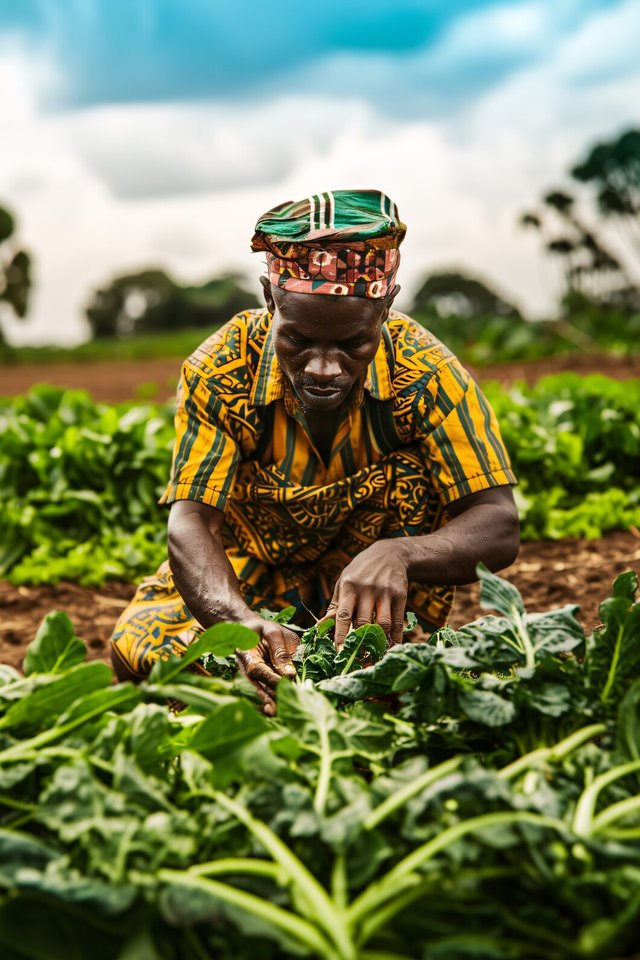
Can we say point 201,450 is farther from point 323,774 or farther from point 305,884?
point 305,884

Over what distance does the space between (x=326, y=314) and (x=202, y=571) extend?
67cm

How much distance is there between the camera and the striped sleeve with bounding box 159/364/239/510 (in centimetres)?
261

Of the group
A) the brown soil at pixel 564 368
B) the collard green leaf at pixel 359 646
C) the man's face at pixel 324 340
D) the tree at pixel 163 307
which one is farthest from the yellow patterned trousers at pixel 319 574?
the tree at pixel 163 307

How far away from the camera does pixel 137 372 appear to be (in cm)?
2042

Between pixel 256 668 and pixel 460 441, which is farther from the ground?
pixel 460 441

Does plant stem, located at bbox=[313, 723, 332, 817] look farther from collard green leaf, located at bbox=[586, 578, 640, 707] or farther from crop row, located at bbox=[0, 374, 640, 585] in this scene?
crop row, located at bbox=[0, 374, 640, 585]

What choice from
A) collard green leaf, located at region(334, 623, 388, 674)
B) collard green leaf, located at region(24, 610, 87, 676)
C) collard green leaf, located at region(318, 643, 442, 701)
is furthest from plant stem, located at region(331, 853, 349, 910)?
collard green leaf, located at region(334, 623, 388, 674)

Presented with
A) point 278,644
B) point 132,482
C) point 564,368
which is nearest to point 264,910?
point 278,644

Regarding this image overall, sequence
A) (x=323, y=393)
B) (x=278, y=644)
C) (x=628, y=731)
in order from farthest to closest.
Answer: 1. (x=323, y=393)
2. (x=278, y=644)
3. (x=628, y=731)

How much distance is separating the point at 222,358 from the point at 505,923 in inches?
71.2

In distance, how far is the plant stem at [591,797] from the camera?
123 centimetres

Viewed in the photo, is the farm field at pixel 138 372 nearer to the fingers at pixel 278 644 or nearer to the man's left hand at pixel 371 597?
the man's left hand at pixel 371 597

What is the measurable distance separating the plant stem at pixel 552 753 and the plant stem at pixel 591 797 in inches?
2.1

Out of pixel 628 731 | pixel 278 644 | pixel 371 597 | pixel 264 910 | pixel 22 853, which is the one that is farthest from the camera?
pixel 371 597
